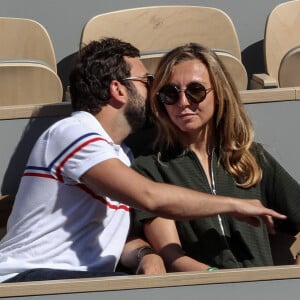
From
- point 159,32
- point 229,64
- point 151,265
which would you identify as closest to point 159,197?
point 151,265

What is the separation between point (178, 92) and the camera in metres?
2.72

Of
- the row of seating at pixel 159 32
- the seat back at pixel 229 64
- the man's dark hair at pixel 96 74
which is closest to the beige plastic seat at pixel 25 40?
the row of seating at pixel 159 32

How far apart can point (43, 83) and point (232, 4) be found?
1223 millimetres

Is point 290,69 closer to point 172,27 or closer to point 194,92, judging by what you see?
point 172,27

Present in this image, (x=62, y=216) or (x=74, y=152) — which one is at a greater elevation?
(x=74, y=152)

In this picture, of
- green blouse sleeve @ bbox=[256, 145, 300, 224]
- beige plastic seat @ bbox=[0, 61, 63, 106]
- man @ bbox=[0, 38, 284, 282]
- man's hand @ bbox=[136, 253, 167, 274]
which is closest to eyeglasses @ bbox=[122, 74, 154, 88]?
man @ bbox=[0, 38, 284, 282]

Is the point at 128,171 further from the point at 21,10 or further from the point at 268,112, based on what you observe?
the point at 21,10

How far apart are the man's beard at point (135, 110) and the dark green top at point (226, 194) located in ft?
0.32

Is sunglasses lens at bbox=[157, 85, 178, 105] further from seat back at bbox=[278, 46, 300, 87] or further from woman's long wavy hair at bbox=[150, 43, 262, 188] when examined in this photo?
seat back at bbox=[278, 46, 300, 87]

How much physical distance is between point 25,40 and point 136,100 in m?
1.27

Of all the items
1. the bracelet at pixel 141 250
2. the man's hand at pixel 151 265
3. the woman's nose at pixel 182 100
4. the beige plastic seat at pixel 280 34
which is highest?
the woman's nose at pixel 182 100

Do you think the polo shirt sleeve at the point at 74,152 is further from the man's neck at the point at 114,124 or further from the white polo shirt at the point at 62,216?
the man's neck at the point at 114,124

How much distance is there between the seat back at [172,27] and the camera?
12.8 feet

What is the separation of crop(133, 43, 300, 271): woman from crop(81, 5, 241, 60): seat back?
109 cm
